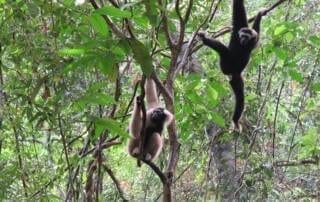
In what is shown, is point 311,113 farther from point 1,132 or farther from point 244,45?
point 1,132

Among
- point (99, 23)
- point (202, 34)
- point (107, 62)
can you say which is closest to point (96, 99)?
point (107, 62)

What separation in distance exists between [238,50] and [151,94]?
3.75ft

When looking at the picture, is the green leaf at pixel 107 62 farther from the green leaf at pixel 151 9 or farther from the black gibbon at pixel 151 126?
the black gibbon at pixel 151 126

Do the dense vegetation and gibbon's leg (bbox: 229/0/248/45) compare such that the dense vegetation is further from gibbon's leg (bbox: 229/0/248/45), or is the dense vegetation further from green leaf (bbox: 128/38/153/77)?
gibbon's leg (bbox: 229/0/248/45)

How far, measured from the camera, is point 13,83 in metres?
4.20

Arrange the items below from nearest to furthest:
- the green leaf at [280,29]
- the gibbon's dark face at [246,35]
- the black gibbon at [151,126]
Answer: the green leaf at [280,29]
the black gibbon at [151,126]
the gibbon's dark face at [246,35]

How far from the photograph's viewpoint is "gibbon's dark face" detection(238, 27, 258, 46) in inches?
205

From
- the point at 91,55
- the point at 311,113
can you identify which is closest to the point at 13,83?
the point at 91,55

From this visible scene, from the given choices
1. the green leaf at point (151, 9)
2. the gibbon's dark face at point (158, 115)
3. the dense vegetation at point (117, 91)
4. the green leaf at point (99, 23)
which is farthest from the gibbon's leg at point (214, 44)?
the green leaf at point (99, 23)

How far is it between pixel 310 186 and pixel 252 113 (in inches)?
54.2

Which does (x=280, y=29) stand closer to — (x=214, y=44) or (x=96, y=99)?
(x=214, y=44)

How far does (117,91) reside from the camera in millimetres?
3912

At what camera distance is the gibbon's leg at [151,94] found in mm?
5133

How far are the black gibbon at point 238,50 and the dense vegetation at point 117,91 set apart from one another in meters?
0.13
